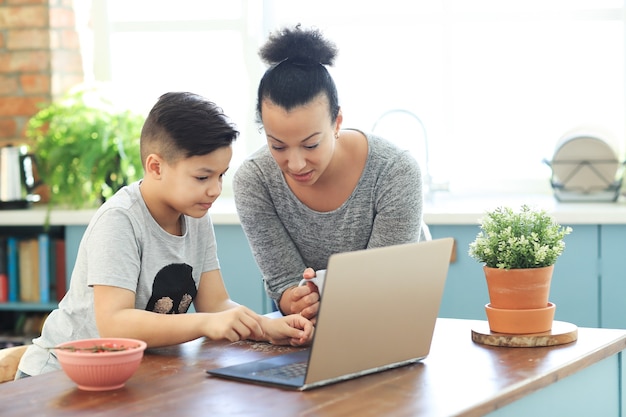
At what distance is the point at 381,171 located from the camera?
2229mm

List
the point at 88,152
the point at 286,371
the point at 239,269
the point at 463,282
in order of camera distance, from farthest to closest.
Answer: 1. the point at 88,152
2. the point at 239,269
3. the point at 463,282
4. the point at 286,371

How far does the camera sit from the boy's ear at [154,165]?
200cm

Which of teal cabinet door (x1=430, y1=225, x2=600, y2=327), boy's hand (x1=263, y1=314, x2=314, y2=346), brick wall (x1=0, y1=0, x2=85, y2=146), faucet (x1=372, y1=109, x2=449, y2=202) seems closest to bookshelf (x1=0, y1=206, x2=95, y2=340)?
brick wall (x1=0, y1=0, x2=85, y2=146)

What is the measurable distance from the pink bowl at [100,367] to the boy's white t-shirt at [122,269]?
34 cm

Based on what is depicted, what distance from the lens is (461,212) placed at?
3348 mm

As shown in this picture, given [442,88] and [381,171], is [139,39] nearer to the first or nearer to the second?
[442,88]

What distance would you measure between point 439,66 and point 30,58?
1760 mm

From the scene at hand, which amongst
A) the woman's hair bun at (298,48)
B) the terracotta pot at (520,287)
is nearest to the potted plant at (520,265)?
the terracotta pot at (520,287)

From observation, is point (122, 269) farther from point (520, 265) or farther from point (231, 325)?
point (520, 265)

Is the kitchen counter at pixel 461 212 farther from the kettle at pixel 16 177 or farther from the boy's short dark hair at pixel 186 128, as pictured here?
the boy's short dark hair at pixel 186 128

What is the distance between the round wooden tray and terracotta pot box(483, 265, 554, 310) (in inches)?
2.3

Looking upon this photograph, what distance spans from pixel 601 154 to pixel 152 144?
2119 mm

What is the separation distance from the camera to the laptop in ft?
4.80

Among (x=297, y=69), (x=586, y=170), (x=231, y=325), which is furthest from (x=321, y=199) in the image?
(x=586, y=170)
